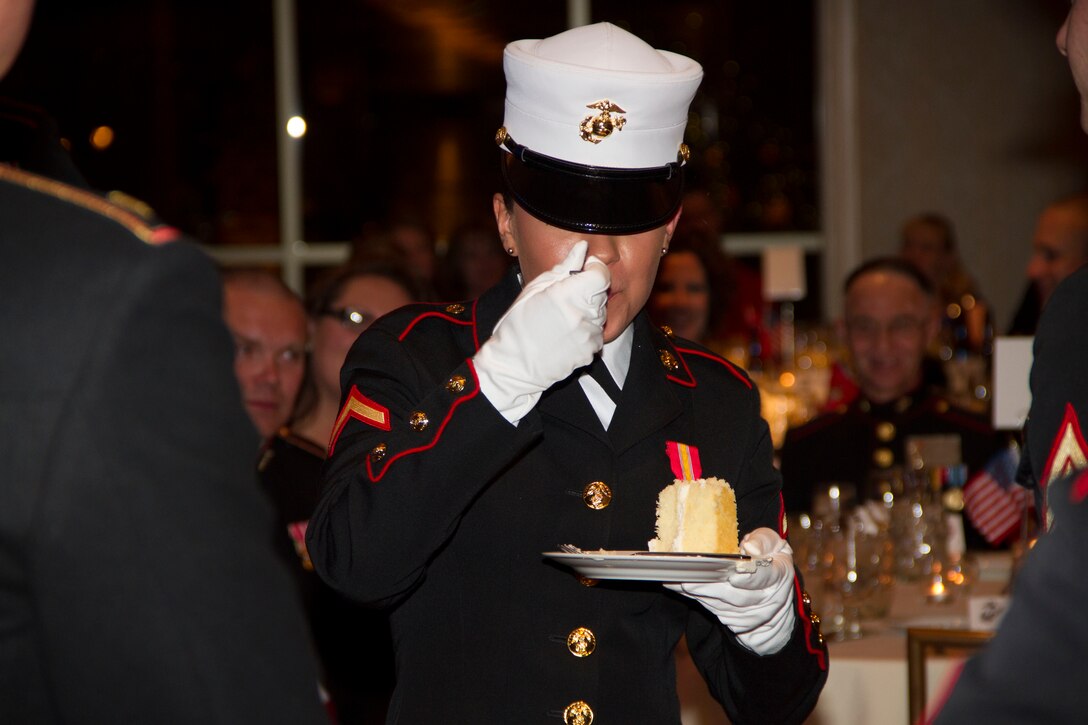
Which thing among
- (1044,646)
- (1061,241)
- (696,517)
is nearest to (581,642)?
(696,517)

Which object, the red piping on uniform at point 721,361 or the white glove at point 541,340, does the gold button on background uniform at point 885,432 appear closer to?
the red piping on uniform at point 721,361

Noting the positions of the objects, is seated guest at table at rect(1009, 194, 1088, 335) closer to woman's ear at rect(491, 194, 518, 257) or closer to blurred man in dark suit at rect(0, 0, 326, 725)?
woman's ear at rect(491, 194, 518, 257)

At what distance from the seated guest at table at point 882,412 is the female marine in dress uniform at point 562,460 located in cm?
241

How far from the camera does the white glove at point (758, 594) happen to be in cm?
146

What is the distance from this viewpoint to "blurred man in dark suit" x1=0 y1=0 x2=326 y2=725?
0.74 m

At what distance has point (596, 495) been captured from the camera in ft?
4.97

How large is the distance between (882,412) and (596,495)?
2.77m

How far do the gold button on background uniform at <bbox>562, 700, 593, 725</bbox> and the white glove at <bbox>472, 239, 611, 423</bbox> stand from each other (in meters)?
0.34

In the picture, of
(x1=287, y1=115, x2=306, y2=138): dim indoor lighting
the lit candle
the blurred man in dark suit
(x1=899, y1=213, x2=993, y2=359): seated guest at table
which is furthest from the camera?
(x1=287, y1=115, x2=306, y2=138): dim indoor lighting

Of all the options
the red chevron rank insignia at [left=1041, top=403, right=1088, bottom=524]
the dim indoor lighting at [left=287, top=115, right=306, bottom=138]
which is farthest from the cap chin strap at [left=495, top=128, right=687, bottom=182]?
the dim indoor lighting at [left=287, top=115, right=306, bottom=138]

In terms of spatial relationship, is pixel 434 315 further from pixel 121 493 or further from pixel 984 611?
pixel 984 611

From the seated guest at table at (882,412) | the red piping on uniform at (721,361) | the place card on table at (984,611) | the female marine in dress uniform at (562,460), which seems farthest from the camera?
the seated guest at table at (882,412)

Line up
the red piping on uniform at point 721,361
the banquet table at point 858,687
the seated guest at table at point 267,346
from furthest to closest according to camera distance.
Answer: the seated guest at table at point 267,346 → the banquet table at point 858,687 → the red piping on uniform at point 721,361

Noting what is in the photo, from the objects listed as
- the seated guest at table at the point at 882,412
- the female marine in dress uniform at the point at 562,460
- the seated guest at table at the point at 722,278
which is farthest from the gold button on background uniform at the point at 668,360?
the seated guest at table at the point at 882,412
